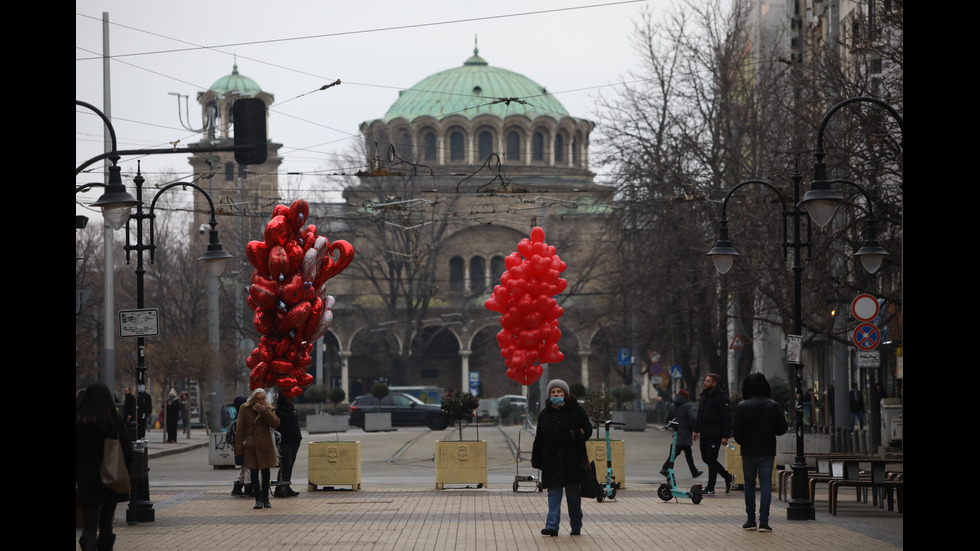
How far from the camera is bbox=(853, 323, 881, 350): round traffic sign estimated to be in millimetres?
22391

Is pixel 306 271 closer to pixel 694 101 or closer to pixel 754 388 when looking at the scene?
pixel 754 388

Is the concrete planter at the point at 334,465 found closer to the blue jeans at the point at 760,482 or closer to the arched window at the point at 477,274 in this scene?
the blue jeans at the point at 760,482

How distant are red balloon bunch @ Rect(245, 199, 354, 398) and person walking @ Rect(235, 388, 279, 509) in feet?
12.1

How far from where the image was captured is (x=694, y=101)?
133 ft

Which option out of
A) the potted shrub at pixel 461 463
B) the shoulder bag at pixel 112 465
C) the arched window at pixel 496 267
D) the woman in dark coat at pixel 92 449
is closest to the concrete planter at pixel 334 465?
the potted shrub at pixel 461 463

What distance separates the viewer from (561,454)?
14562mm

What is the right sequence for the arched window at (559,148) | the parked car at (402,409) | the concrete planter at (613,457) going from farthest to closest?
1. the arched window at (559,148)
2. the parked car at (402,409)
3. the concrete planter at (613,457)

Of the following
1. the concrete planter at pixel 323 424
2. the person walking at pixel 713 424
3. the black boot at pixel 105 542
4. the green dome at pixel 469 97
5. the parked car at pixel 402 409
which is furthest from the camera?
the green dome at pixel 469 97

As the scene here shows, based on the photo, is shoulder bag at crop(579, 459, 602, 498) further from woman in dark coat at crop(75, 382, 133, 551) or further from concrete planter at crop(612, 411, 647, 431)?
concrete planter at crop(612, 411, 647, 431)

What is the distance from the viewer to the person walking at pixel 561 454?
14.5 metres

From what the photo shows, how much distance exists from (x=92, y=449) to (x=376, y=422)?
3788cm

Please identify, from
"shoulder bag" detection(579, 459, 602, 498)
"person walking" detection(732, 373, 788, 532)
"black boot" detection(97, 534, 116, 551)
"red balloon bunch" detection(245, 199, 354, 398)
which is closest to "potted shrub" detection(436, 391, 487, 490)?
"red balloon bunch" detection(245, 199, 354, 398)

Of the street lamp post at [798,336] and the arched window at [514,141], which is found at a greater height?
the arched window at [514,141]
